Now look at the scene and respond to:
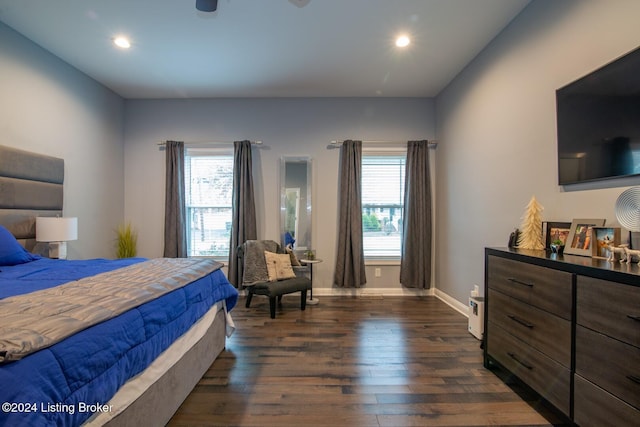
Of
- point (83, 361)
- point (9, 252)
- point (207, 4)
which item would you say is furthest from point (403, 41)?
point (9, 252)

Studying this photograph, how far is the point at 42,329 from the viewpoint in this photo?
37.7 inches

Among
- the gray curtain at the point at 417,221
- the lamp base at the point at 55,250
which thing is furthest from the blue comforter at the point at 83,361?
the gray curtain at the point at 417,221

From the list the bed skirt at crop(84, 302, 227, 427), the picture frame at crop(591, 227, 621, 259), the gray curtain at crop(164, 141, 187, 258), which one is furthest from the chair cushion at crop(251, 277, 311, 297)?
the picture frame at crop(591, 227, 621, 259)

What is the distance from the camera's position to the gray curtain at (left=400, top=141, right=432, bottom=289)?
162 inches

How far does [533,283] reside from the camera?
1742 mm

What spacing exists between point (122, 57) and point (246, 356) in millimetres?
3485

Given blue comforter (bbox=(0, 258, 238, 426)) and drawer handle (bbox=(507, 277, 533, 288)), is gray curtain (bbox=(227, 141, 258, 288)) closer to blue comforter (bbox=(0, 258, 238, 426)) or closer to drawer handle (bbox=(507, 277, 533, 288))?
blue comforter (bbox=(0, 258, 238, 426))

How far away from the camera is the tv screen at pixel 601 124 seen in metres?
1.59

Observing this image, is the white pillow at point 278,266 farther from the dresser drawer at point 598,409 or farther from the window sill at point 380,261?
the dresser drawer at point 598,409

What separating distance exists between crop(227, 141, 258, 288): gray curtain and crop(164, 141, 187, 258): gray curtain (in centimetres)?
75

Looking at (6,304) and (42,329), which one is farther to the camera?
(6,304)

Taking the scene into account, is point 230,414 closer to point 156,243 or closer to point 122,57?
point 156,243

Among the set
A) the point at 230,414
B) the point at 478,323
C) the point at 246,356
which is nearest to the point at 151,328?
the point at 230,414

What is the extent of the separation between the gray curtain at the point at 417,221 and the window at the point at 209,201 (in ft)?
8.76
